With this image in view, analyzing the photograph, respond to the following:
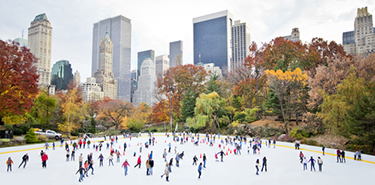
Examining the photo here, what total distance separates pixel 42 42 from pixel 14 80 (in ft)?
541

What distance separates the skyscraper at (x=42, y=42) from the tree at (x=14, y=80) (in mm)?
152097

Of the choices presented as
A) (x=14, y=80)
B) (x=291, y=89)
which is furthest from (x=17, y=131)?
(x=291, y=89)

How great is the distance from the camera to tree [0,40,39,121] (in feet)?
84.6

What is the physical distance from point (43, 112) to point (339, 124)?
4285 centimetres

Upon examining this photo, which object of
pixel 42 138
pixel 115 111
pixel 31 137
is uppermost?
pixel 115 111

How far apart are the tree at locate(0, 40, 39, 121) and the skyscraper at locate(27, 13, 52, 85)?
15210cm

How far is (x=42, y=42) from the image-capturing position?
532ft

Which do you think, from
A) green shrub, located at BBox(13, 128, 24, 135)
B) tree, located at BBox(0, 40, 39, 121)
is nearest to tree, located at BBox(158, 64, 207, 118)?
green shrub, located at BBox(13, 128, 24, 135)

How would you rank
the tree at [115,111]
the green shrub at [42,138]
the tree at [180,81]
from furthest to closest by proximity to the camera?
the tree at [180,81] → the tree at [115,111] → the green shrub at [42,138]

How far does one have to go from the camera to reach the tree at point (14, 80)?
2580 cm

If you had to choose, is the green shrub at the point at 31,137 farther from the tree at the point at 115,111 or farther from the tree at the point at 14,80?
the tree at the point at 115,111

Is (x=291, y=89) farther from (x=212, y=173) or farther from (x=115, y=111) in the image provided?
(x=115, y=111)

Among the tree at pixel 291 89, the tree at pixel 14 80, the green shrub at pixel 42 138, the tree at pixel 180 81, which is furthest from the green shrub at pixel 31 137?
the tree at pixel 291 89

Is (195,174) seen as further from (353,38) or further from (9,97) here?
(353,38)
